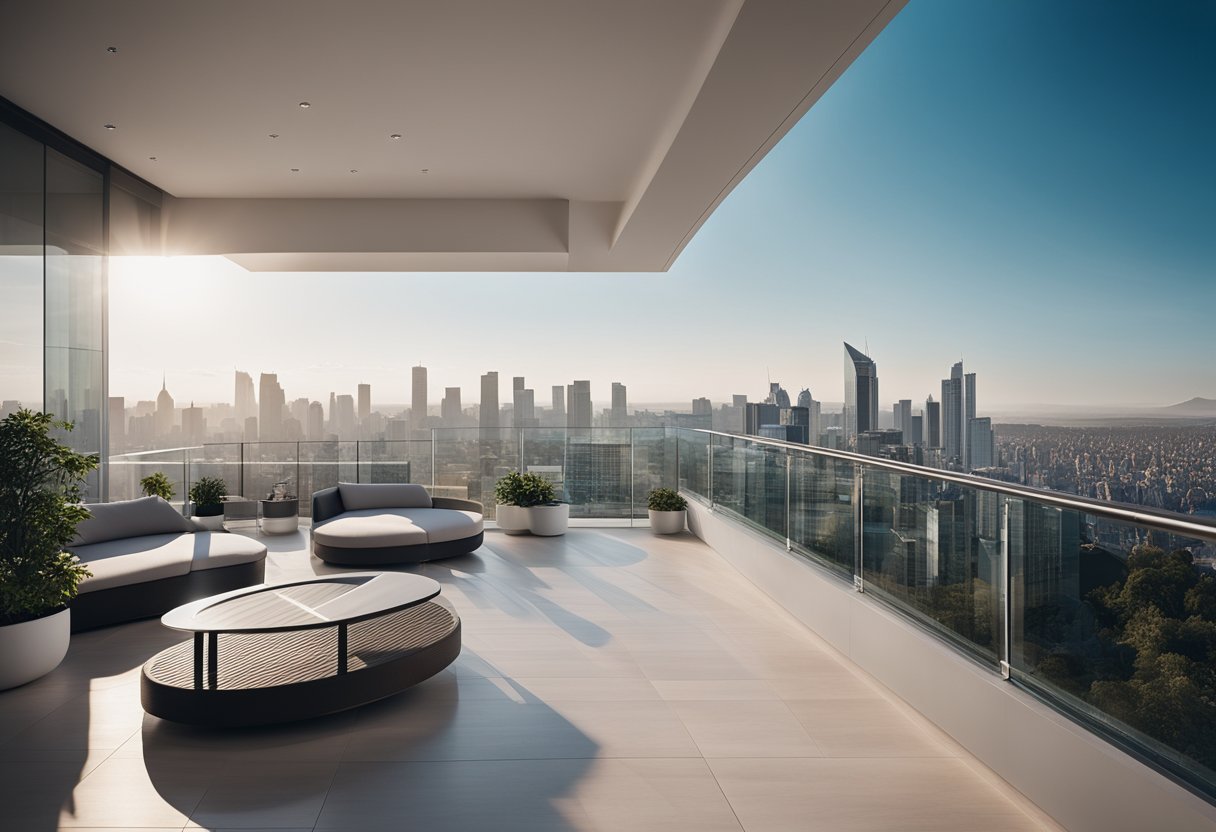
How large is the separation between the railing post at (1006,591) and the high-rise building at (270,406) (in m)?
8.29

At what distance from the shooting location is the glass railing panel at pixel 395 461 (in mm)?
8320

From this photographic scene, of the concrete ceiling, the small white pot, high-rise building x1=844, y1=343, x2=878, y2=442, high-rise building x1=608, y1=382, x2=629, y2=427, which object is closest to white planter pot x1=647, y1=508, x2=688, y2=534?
the small white pot

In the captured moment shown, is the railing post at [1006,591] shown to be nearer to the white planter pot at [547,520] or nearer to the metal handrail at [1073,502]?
the metal handrail at [1073,502]

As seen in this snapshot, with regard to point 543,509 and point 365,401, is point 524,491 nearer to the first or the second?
point 543,509

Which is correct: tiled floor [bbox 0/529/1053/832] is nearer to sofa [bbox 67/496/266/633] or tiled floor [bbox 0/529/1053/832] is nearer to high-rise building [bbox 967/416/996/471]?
sofa [bbox 67/496/266/633]

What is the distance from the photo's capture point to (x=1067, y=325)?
607 centimetres

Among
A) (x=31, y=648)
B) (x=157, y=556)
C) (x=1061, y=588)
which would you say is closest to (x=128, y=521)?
(x=157, y=556)

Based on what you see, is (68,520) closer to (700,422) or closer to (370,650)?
(370,650)

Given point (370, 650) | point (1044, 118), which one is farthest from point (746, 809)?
point (1044, 118)

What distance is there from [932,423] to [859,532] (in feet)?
11.2

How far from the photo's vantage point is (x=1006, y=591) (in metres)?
2.74

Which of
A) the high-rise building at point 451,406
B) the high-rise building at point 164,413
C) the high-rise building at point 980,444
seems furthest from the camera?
the high-rise building at point 451,406

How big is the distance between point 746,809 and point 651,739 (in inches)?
23.6

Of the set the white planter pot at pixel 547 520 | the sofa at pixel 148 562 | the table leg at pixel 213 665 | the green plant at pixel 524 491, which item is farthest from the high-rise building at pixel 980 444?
the sofa at pixel 148 562
